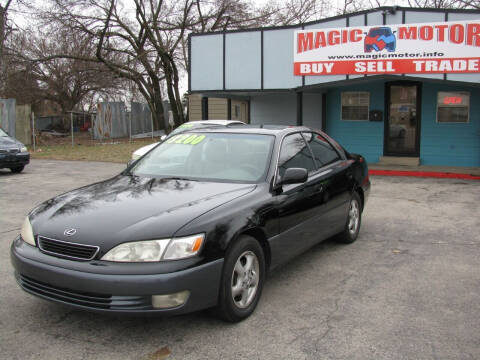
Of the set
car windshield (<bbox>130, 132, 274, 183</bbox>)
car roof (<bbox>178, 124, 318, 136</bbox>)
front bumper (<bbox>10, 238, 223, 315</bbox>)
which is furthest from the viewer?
car roof (<bbox>178, 124, 318, 136</bbox>)

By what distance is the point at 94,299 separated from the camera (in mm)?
3316

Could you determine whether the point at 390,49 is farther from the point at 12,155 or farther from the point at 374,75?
the point at 12,155

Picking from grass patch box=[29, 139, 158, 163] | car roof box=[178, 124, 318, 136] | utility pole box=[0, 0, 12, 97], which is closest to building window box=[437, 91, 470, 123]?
grass patch box=[29, 139, 158, 163]

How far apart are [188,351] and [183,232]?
31.6 inches

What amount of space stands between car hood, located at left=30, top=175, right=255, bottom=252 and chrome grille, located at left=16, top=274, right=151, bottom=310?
0.33m

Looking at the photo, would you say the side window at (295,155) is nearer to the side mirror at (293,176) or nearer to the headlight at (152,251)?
the side mirror at (293,176)

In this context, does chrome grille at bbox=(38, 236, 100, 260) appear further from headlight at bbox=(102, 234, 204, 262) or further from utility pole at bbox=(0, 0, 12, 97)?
utility pole at bbox=(0, 0, 12, 97)

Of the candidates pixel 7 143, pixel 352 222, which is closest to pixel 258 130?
pixel 352 222

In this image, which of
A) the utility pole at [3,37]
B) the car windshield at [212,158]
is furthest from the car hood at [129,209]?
the utility pole at [3,37]

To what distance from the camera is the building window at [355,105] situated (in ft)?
50.5

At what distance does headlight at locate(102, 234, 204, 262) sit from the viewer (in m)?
3.32

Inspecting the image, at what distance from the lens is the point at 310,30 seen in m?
13.9

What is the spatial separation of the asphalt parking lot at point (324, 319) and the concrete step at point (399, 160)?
8.18 m

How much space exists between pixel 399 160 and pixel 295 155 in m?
10.4
